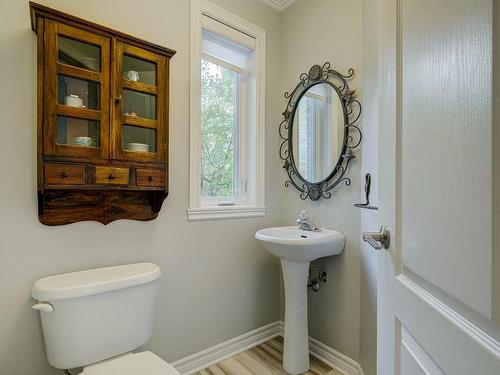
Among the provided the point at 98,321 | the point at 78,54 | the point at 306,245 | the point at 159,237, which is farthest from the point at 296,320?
the point at 78,54

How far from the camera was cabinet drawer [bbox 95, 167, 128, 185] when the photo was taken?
4.16ft

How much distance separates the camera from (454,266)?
45 centimetres

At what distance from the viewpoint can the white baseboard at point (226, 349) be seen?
5.56ft

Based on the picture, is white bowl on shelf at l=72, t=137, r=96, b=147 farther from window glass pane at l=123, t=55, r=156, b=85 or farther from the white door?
the white door

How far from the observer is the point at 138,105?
142 centimetres

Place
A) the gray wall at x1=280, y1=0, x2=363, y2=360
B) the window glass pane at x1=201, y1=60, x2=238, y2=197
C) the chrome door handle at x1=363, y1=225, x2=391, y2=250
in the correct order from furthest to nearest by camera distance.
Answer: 1. the window glass pane at x1=201, y1=60, x2=238, y2=197
2. the gray wall at x1=280, y1=0, x2=363, y2=360
3. the chrome door handle at x1=363, y1=225, x2=391, y2=250

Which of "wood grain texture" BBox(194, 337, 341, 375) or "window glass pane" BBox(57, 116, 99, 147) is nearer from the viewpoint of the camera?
"window glass pane" BBox(57, 116, 99, 147)

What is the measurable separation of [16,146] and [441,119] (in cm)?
153

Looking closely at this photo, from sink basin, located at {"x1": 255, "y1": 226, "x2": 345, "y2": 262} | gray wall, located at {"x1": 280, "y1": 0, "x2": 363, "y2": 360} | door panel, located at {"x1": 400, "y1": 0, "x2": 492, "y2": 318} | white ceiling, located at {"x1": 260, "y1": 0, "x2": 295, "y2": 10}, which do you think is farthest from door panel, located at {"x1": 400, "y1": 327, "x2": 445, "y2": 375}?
white ceiling, located at {"x1": 260, "y1": 0, "x2": 295, "y2": 10}

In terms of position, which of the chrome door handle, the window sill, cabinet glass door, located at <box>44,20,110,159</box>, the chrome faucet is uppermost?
cabinet glass door, located at <box>44,20,110,159</box>

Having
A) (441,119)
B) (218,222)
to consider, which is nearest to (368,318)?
(218,222)

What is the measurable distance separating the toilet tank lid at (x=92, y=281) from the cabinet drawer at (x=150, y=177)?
1.39 ft

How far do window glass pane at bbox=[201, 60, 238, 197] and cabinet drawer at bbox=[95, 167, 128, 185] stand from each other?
0.64 metres

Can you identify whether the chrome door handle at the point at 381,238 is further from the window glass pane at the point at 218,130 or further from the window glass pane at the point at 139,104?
the window glass pane at the point at 218,130
